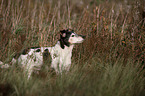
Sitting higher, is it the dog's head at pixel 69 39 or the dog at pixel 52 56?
the dog's head at pixel 69 39

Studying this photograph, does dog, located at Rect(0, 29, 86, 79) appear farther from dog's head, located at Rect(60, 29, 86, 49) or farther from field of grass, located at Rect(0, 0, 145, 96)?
field of grass, located at Rect(0, 0, 145, 96)

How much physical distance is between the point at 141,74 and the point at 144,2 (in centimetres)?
250

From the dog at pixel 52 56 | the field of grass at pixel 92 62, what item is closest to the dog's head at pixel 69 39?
the dog at pixel 52 56

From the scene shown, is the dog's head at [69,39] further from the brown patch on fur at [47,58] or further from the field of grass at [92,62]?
the field of grass at [92,62]

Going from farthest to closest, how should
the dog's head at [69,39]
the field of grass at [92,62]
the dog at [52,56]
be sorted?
1. the dog's head at [69,39]
2. the dog at [52,56]
3. the field of grass at [92,62]

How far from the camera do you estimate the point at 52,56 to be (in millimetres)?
3346

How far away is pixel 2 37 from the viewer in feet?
14.1

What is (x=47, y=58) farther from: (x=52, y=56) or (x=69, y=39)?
(x=69, y=39)

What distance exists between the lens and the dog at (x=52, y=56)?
322 cm

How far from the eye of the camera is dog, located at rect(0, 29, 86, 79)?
3216mm

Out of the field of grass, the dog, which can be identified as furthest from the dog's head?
the field of grass

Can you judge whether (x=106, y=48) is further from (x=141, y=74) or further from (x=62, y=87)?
(x=62, y=87)

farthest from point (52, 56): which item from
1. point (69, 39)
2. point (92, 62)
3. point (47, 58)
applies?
point (92, 62)

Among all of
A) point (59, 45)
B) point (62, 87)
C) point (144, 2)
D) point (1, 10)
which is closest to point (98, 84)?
point (62, 87)
